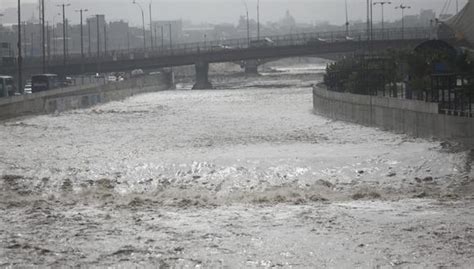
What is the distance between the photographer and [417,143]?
114ft

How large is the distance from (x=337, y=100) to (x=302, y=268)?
139 ft

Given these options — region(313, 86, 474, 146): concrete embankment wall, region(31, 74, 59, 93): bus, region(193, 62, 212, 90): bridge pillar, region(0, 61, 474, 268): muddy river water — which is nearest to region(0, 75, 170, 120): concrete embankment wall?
region(31, 74, 59, 93): bus

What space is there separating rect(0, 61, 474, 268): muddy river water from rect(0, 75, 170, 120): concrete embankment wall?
18.4 metres

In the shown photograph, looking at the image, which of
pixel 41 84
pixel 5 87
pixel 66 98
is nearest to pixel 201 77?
pixel 41 84

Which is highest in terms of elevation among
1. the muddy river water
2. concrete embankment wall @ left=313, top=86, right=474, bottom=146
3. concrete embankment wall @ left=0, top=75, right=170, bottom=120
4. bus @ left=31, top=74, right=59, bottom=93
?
bus @ left=31, top=74, right=59, bottom=93

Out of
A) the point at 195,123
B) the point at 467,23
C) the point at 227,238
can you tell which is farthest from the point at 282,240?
the point at 467,23

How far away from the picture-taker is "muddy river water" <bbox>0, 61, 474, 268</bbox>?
16281 millimetres

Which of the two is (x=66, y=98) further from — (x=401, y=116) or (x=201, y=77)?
(x=201, y=77)

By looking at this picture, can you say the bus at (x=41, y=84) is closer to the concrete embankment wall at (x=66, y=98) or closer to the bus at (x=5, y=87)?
the concrete embankment wall at (x=66, y=98)

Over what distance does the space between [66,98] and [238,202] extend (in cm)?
5614

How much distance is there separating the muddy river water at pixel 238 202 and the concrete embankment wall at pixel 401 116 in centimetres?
96

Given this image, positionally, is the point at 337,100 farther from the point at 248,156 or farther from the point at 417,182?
the point at 417,182

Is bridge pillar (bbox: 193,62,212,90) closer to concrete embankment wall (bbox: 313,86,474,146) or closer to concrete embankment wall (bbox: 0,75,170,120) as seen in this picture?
concrete embankment wall (bbox: 0,75,170,120)

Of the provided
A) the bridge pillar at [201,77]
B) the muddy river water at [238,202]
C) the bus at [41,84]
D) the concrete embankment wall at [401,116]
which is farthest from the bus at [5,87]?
the bridge pillar at [201,77]
